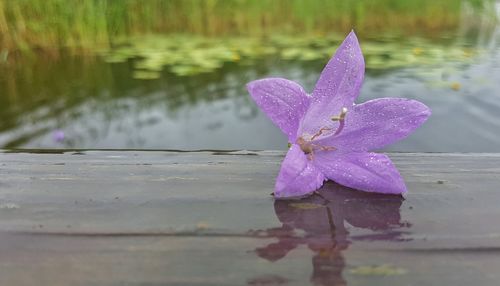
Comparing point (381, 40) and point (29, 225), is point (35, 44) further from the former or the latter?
point (29, 225)

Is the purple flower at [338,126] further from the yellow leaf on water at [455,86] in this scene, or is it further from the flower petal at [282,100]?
the yellow leaf on water at [455,86]

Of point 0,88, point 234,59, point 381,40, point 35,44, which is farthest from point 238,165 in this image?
point 381,40

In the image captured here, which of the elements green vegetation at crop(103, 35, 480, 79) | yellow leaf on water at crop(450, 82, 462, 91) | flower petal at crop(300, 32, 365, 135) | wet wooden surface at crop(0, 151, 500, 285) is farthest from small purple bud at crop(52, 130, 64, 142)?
yellow leaf on water at crop(450, 82, 462, 91)

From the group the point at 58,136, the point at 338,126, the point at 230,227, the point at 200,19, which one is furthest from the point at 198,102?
the point at 200,19

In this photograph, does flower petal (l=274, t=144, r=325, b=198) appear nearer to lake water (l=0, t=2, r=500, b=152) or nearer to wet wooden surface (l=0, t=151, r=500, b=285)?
wet wooden surface (l=0, t=151, r=500, b=285)

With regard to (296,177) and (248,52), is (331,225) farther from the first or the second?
(248,52)

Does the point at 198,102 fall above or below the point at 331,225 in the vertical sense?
below

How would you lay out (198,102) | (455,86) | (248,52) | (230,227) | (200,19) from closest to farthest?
(230,227) → (198,102) → (455,86) → (248,52) → (200,19)
